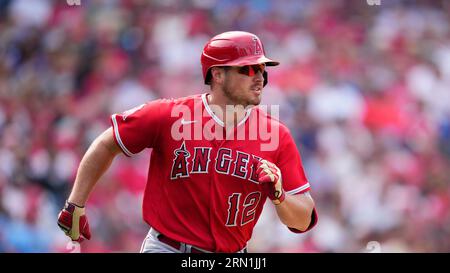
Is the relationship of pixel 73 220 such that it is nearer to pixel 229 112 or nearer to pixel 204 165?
pixel 204 165

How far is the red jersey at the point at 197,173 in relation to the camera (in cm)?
441

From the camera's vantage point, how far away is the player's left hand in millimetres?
4078

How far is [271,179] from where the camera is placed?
407cm

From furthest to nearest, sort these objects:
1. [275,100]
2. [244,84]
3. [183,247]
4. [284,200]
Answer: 1. [275,100]
2. [244,84]
3. [183,247]
4. [284,200]

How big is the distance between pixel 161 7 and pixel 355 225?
3.50 m

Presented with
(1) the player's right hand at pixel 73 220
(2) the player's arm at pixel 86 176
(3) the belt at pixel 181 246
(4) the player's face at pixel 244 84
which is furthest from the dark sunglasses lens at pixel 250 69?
(1) the player's right hand at pixel 73 220

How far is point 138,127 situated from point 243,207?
0.70 meters

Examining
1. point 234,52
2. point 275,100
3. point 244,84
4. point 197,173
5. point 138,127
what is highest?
point 234,52

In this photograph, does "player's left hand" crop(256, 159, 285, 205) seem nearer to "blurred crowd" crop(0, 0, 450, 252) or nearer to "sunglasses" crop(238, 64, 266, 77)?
"sunglasses" crop(238, 64, 266, 77)

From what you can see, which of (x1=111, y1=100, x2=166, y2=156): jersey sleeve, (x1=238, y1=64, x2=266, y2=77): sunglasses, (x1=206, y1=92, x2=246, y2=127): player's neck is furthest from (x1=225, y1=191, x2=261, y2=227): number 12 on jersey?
(x1=238, y1=64, x2=266, y2=77): sunglasses

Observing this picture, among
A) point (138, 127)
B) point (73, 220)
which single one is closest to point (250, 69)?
point (138, 127)

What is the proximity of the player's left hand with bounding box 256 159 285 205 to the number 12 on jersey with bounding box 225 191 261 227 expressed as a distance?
10.4 inches

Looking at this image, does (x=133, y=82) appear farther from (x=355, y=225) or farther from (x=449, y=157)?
(x=449, y=157)

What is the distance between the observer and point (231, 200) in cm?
443
